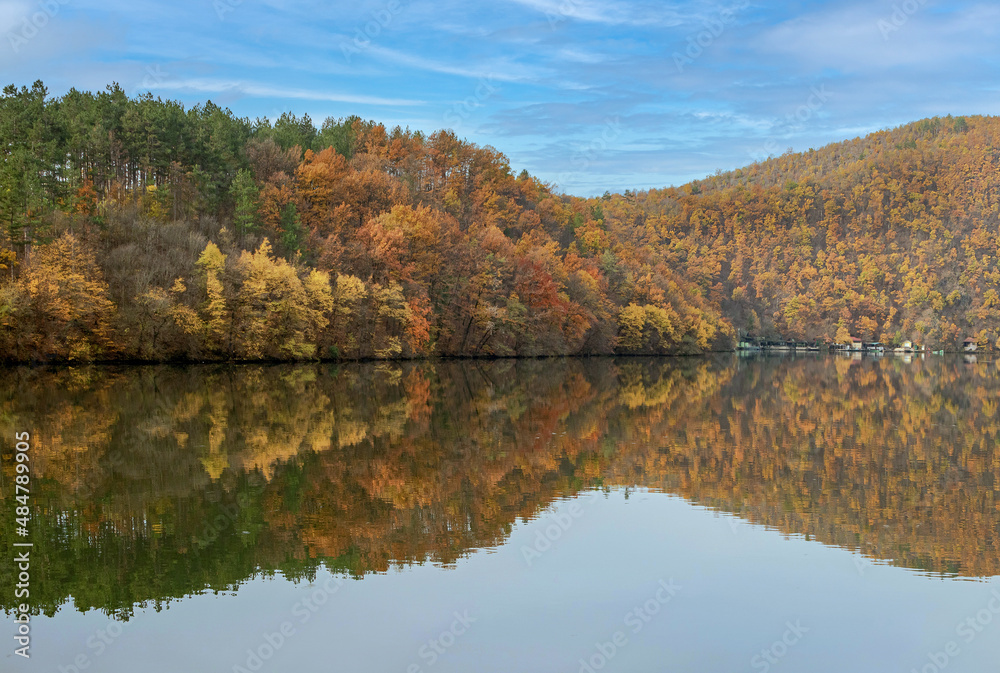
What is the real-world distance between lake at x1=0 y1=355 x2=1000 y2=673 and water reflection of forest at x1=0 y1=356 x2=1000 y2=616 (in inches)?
3.1

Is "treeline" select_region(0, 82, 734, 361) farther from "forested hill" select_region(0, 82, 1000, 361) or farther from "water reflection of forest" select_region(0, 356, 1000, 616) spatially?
"water reflection of forest" select_region(0, 356, 1000, 616)

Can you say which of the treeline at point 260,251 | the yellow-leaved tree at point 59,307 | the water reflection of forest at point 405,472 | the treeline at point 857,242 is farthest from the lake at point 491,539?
the treeline at point 857,242

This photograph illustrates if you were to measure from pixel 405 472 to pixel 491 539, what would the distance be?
471cm

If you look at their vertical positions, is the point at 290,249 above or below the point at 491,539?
above

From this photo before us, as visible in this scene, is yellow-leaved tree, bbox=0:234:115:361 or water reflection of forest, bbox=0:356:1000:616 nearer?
water reflection of forest, bbox=0:356:1000:616

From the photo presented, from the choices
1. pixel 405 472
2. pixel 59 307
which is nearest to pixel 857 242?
pixel 59 307

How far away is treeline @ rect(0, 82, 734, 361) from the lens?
46.8m

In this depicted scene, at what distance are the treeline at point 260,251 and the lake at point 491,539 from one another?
20502mm

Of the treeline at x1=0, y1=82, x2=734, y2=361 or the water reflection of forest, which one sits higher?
the treeline at x1=0, y1=82, x2=734, y2=361

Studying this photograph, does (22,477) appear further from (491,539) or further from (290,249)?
(290,249)

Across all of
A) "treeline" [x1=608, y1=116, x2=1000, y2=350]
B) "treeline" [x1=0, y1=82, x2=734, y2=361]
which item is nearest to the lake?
"treeline" [x1=0, y1=82, x2=734, y2=361]

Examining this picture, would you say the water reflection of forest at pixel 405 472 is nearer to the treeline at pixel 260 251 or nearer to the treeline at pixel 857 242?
the treeline at pixel 260 251

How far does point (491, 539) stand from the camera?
1334 cm

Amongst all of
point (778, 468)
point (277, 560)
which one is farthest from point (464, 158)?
point (277, 560)
